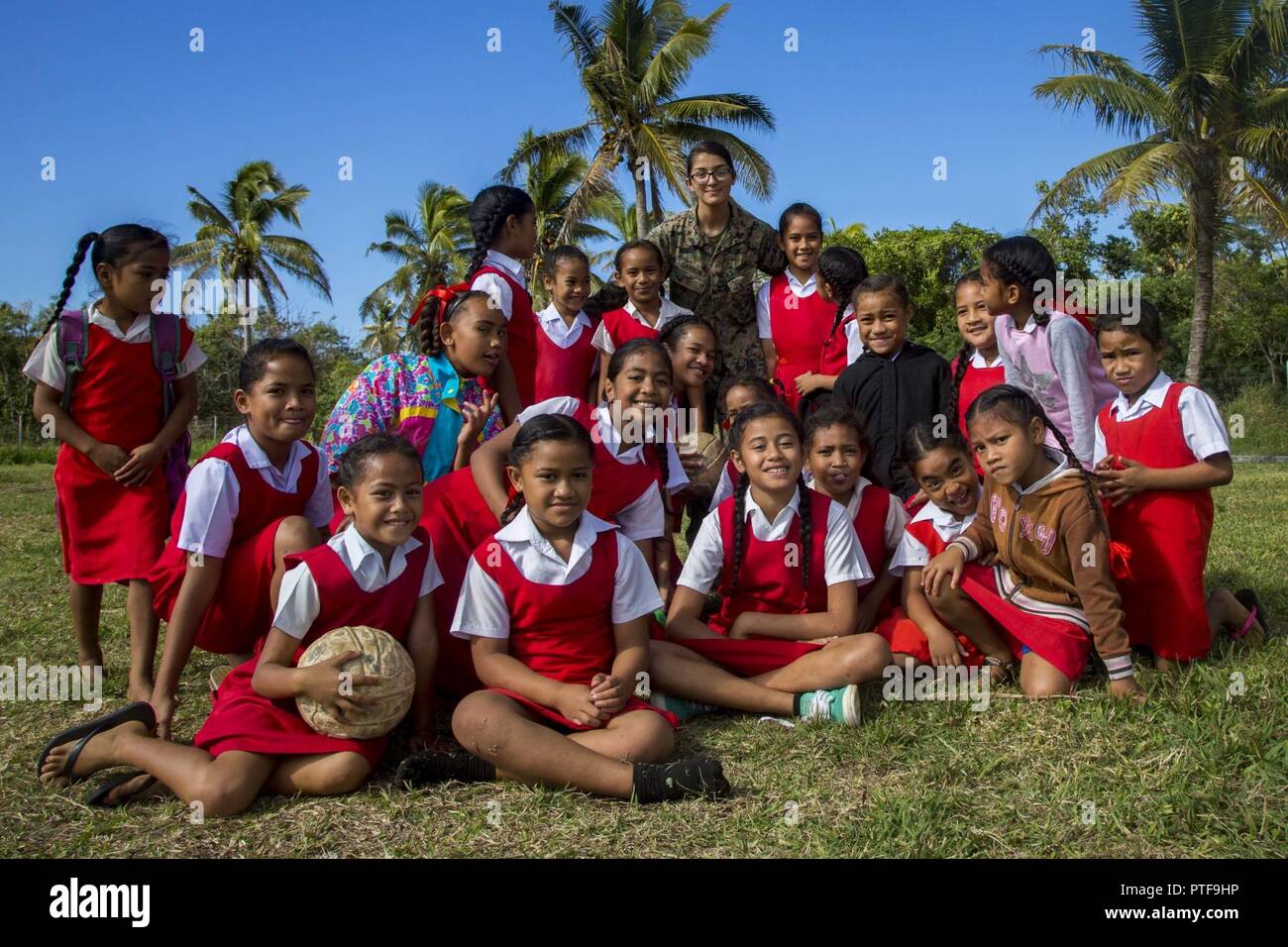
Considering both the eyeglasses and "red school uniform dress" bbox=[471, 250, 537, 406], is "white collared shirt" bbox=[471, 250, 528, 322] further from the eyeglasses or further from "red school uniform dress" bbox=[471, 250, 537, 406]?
the eyeglasses

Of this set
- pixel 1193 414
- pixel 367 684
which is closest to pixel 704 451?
pixel 1193 414

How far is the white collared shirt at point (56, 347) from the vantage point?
449cm

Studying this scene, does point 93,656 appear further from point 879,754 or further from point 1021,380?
point 1021,380

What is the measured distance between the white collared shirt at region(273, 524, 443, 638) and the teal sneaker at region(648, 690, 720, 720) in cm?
95

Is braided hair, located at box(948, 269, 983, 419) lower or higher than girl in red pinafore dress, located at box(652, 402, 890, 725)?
higher

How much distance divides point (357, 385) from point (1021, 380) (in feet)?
10.2

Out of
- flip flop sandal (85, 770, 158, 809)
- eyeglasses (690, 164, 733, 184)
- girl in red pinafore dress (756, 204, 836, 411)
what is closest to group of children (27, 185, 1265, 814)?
flip flop sandal (85, 770, 158, 809)

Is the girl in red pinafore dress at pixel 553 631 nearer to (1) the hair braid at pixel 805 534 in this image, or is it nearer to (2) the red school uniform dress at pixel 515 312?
(1) the hair braid at pixel 805 534

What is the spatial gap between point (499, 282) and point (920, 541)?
2.44 metres

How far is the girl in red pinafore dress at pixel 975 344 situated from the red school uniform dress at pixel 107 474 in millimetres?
3817

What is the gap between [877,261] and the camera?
28.3 metres

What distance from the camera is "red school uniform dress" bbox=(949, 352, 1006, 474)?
5.12m

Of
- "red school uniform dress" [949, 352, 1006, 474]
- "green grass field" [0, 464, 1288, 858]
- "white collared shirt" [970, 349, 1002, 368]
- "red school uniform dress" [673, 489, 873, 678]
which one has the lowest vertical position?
"green grass field" [0, 464, 1288, 858]

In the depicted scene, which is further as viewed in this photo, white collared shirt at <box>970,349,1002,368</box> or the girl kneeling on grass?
white collared shirt at <box>970,349,1002,368</box>
